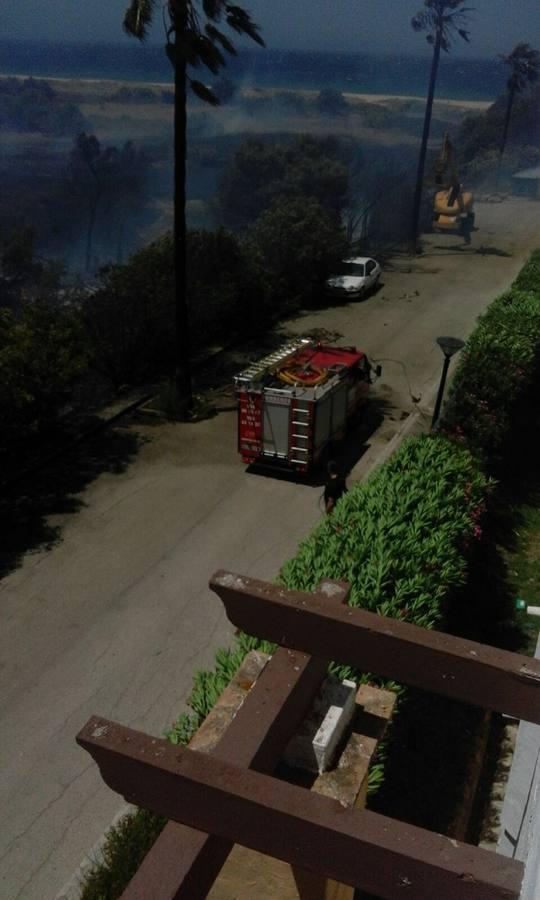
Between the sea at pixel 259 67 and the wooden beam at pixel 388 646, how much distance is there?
46.9m


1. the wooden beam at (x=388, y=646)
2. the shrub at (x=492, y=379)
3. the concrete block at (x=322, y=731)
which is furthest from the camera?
the shrub at (x=492, y=379)

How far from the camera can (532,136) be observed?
83875 millimetres

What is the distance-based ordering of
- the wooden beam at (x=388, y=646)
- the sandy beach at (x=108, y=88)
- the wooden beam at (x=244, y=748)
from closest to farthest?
the wooden beam at (x=244, y=748), the wooden beam at (x=388, y=646), the sandy beach at (x=108, y=88)

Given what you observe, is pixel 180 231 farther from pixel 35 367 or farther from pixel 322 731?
pixel 322 731

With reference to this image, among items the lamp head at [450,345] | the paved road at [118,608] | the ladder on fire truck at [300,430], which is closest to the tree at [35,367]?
the paved road at [118,608]

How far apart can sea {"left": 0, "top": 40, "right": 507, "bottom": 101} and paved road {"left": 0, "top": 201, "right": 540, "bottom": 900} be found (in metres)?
36.3

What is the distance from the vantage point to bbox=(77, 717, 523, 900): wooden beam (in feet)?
6.40

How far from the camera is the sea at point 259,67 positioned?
7850 cm

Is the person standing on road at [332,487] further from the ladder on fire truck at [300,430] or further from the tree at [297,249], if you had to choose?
the tree at [297,249]

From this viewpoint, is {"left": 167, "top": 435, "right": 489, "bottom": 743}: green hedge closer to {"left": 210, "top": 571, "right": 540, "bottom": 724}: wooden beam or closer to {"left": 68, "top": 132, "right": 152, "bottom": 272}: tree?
{"left": 210, "top": 571, "right": 540, "bottom": 724}: wooden beam

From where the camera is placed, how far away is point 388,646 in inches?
108

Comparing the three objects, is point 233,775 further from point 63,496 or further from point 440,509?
point 63,496

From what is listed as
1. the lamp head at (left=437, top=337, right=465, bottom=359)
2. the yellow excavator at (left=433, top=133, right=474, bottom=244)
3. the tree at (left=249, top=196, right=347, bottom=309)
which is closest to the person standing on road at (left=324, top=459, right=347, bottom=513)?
the lamp head at (left=437, top=337, right=465, bottom=359)

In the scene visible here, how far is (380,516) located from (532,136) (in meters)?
87.9
